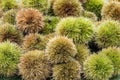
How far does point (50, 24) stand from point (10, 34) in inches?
10.7

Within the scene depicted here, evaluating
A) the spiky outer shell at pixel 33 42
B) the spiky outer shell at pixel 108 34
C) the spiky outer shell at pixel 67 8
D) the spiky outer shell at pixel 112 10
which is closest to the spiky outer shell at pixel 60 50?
the spiky outer shell at pixel 33 42

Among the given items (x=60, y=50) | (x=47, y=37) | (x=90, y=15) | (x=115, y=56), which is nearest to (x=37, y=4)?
(x=47, y=37)

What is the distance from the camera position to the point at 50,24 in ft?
6.95

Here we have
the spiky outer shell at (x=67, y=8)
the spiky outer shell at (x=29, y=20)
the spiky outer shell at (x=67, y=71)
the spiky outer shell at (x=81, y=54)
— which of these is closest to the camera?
the spiky outer shell at (x=67, y=71)

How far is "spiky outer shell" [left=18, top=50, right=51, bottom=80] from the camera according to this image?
1793mm

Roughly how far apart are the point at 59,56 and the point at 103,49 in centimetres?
31

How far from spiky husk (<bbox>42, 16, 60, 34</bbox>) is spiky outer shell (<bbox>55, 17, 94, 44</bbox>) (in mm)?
145

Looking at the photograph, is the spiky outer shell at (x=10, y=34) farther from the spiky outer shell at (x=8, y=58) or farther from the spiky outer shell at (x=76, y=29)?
the spiky outer shell at (x=76, y=29)

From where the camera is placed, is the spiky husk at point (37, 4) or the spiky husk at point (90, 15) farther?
the spiky husk at point (90, 15)

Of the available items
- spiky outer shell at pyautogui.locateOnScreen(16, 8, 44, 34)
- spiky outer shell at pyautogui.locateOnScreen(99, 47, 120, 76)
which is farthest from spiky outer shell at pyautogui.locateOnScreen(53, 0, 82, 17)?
spiky outer shell at pyautogui.locateOnScreen(99, 47, 120, 76)

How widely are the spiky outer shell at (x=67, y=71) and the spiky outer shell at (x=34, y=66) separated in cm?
6

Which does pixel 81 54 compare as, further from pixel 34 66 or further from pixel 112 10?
pixel 112 10

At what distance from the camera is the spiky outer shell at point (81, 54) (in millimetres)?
1884

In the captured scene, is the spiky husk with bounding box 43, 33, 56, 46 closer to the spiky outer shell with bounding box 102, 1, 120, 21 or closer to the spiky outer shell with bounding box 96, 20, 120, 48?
the spiky outer shell with bounding box 96, 20, 120, 48
